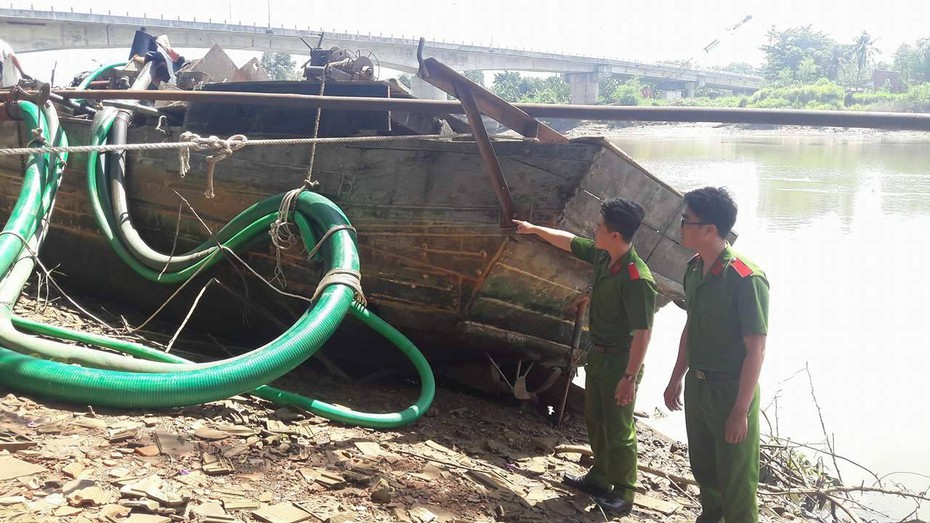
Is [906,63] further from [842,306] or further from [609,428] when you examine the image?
[609,428]

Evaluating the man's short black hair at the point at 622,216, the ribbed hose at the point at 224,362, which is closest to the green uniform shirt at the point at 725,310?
the man's short black hair at the point at 622,216

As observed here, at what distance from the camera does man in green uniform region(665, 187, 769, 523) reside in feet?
10.3

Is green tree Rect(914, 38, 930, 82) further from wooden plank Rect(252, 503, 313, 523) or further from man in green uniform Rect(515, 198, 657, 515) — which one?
wooden plank Rect(252, 503, 313, 523)

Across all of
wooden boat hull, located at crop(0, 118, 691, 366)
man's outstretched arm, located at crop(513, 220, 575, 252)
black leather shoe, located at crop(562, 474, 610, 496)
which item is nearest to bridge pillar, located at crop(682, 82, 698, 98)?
wooden boat hull, located at crop(0, 118, 691, 366)

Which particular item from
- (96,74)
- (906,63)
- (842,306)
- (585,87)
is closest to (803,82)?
(906,63)

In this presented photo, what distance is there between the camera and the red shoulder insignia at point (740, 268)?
3.16m

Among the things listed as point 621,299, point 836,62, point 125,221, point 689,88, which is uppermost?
point 836,62

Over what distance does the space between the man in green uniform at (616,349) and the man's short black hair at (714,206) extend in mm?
415

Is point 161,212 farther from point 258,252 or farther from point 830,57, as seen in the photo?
point 830,57

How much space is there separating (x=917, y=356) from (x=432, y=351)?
6.32 m

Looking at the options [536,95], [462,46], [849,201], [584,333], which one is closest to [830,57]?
[536,95]

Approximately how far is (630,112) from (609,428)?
1538 millimetres

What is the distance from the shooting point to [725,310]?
3.24 metres

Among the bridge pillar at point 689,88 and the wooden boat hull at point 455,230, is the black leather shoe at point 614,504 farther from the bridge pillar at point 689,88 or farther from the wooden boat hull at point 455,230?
the bridge pillar at point 689,88
